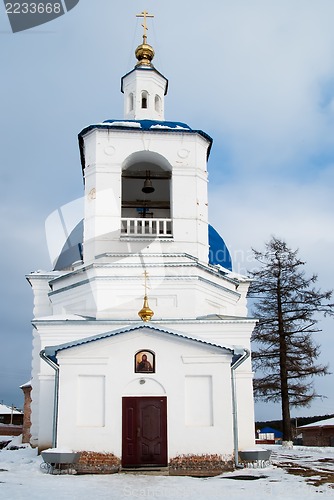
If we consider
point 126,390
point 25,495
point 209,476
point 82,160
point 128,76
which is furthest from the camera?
point 128,76

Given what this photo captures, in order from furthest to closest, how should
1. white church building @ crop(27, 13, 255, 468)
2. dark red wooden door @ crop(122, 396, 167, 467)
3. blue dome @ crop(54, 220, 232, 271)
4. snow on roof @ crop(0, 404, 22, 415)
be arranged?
snow on roof @ crop(0, 404, 22, 415)
blue dome @ crop(54, 220, 232, 271)
white church building @ crop(27, 13, 255, 468)
dark red wooden door @ crop(122, 396, 167, 467)

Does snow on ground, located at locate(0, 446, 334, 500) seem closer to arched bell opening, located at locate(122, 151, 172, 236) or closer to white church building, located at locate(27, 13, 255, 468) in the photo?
white church building, located at locate(27, 13, 255, 468)

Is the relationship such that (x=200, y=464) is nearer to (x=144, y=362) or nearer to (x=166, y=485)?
(x=166, y=485)

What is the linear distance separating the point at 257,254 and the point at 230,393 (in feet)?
37.4

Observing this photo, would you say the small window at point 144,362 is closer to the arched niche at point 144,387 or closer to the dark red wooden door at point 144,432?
the arched niche at point 144,387

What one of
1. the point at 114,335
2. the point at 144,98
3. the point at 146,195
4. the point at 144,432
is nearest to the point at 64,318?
the point at 114,335

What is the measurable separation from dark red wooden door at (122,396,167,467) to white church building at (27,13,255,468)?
18mm

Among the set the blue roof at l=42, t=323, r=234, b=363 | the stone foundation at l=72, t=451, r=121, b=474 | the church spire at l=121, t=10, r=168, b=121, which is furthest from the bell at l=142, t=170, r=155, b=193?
the stone foundation at l=72, t=451, r=121, b=474

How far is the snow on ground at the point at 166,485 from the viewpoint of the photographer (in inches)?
298

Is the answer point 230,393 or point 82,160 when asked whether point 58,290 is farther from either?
point 230,393

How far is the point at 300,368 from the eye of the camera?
19.8 meters

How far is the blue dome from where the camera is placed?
51.7 ft

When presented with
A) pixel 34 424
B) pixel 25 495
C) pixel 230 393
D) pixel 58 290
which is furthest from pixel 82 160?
pixel 25 495

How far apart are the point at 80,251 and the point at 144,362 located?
558cm
